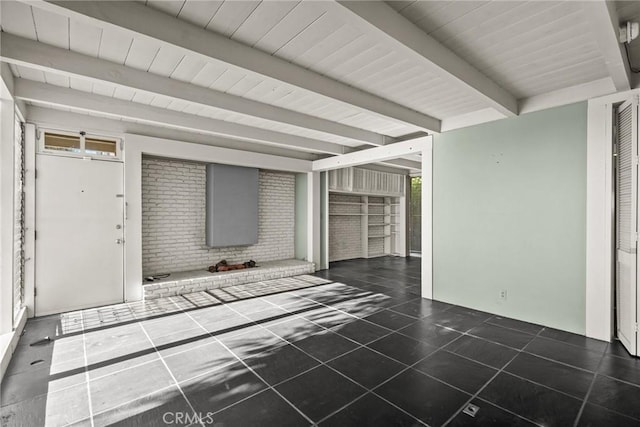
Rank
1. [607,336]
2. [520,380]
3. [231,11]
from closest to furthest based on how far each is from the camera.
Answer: [231,11]
[520,380]
[607,336]

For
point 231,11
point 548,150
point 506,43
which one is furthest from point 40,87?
point 548,150

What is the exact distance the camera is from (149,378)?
2639 mm

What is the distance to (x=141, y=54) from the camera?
114 inches

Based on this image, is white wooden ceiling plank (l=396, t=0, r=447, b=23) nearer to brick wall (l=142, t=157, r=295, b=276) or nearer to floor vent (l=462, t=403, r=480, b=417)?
floor vent (l=462, t=403, r=480, b=417)

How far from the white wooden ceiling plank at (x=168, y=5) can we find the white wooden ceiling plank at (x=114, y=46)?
0.52 meters

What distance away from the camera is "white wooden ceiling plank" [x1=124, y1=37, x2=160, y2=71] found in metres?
2.72

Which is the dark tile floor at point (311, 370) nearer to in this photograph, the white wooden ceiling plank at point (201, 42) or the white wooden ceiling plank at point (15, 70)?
the white wooden ceiling plank at point (201, 42)

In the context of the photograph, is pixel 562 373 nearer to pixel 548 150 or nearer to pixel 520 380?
pixel 520 380

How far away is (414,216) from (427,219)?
19.1 feet

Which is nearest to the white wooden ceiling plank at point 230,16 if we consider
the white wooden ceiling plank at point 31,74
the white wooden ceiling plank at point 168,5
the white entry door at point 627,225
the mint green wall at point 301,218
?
the white wooden ceiling plank at point 168,5

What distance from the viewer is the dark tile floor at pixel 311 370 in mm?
2158

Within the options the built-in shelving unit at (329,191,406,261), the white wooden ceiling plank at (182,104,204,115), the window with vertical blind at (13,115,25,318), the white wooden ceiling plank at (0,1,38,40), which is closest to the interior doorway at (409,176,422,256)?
the built-in shelving unit at (329,191,406,261)

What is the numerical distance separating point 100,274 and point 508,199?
625 cm

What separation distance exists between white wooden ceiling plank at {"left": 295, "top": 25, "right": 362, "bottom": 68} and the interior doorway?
27.6ft
